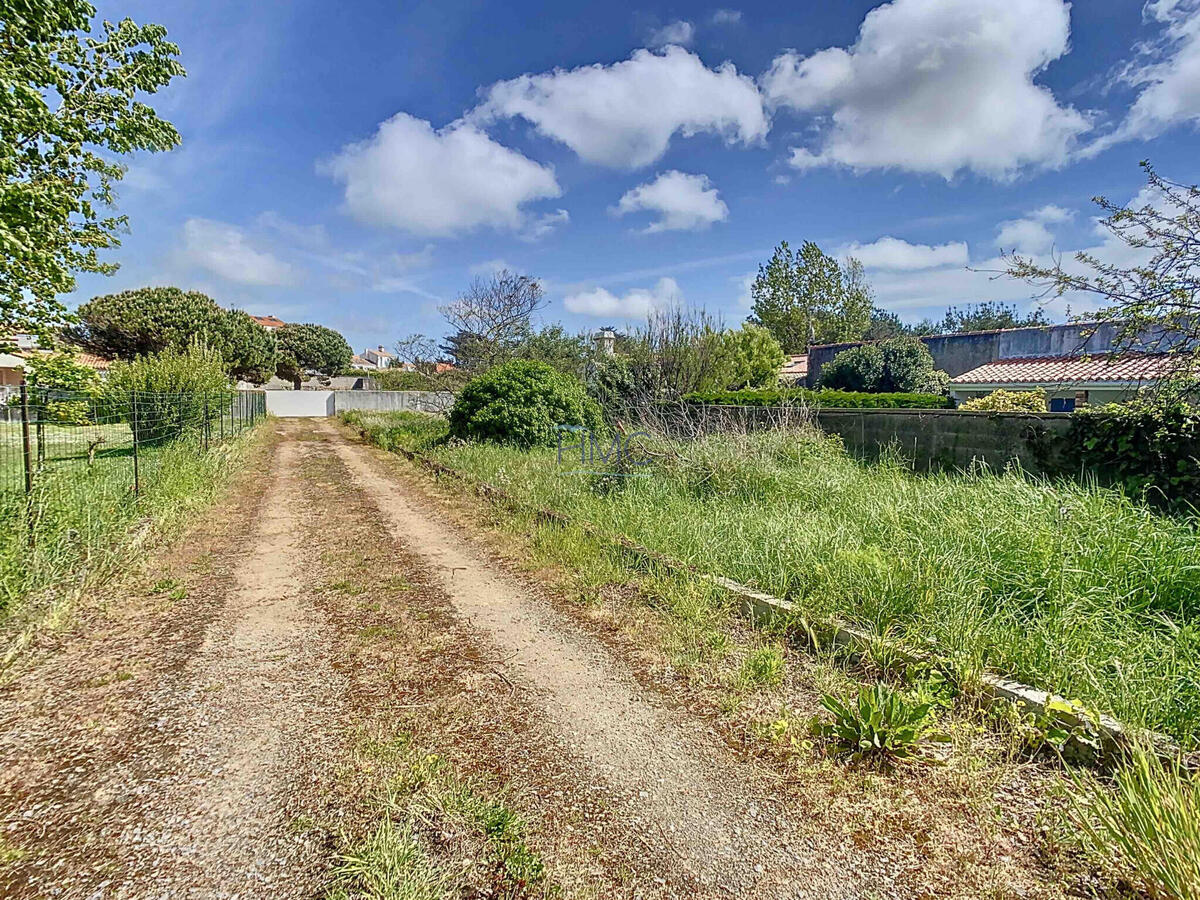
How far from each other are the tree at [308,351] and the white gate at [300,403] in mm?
8411

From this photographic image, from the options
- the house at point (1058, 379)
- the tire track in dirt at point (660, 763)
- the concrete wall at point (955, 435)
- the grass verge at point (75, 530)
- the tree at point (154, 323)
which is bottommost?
the tire track in dirt at point (660, 763)

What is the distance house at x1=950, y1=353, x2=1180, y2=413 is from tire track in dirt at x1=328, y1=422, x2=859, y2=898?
8448mm

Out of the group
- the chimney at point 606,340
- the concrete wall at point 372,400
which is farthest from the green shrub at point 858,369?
the concrete wall at point 372,400

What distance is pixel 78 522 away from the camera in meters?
4.30

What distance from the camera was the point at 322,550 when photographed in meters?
5.31

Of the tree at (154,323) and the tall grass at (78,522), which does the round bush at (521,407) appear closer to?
the tall grass at (78,522)

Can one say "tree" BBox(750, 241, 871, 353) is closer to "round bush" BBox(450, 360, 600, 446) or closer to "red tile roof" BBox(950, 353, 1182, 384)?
"red tile roof" BBox(950, 353, 1182, 384)

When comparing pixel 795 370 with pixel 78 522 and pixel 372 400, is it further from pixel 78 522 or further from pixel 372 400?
pixel 78 522

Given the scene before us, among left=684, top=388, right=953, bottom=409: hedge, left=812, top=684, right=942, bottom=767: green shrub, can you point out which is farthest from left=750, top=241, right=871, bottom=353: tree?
left=812, top=684, right=942, bottom=767: green shrub

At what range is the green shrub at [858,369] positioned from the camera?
21.5m

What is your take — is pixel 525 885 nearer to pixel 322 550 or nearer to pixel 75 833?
pixel 75 833

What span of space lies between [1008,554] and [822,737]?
1.97m

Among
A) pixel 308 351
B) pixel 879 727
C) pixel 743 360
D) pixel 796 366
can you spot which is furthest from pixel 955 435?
pixel 308 351

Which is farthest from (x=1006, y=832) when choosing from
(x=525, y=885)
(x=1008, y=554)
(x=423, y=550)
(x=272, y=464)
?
(x=272, y=464)
